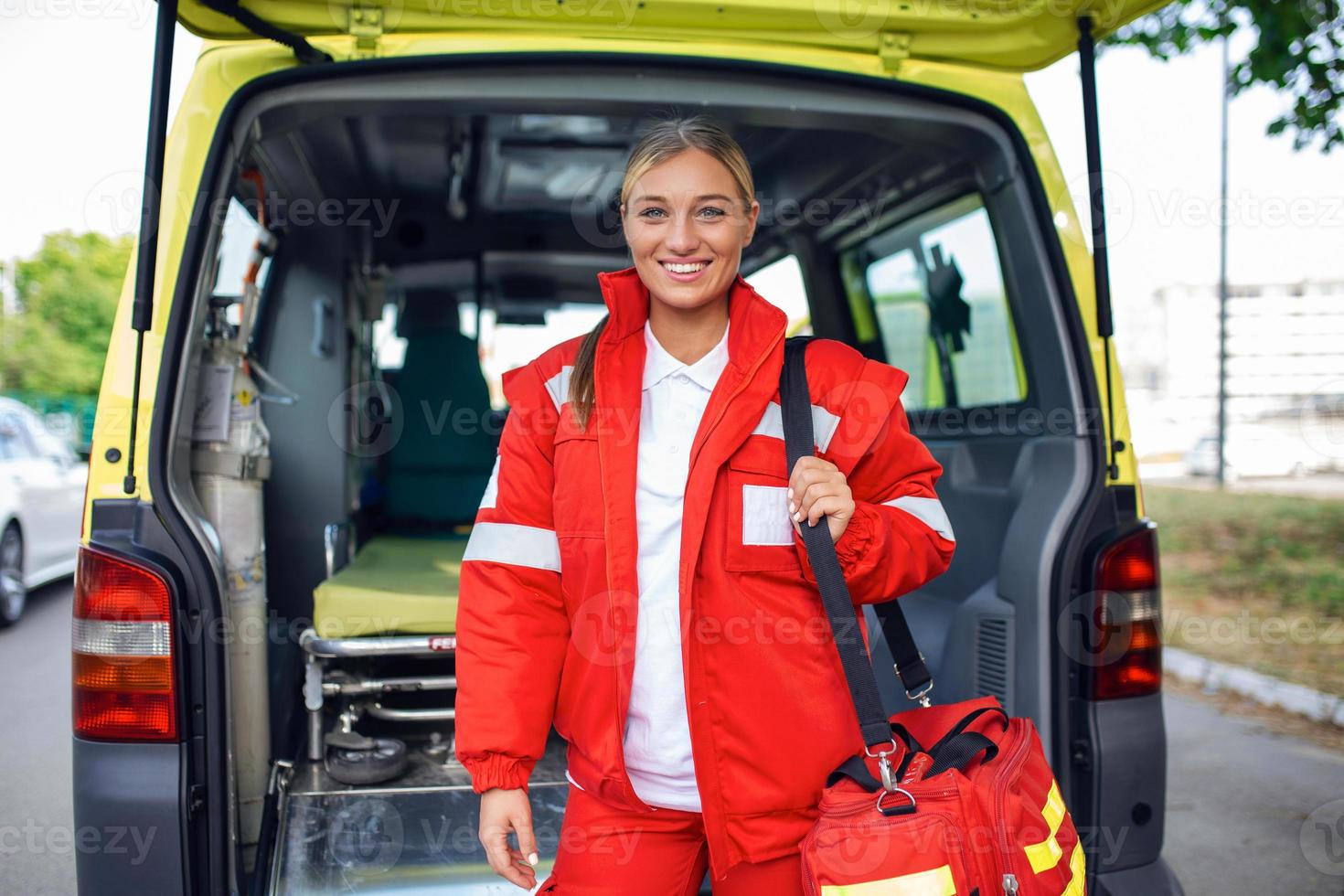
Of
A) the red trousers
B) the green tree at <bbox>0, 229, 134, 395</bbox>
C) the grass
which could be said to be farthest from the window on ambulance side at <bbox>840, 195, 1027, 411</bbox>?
the green tree at <bbox>0, 229, 134, 395</bbox>

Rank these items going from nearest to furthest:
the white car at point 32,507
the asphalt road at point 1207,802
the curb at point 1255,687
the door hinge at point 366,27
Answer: the door hinge at point 366,27
the asphalt road at point 1207,802
the curb at point 1255,687
the white car at point 32,507

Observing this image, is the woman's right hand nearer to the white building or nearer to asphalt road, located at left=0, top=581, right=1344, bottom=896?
asphalt road, located at left=0, top=581, right=1344, bottom=896

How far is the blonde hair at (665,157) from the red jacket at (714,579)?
0.04 m

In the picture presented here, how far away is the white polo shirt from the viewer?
1.61 metres

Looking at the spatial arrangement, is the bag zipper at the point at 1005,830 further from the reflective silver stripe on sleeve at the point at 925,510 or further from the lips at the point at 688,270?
the lips at the point at 688,270

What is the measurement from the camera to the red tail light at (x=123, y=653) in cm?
184

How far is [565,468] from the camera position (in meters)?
1.66

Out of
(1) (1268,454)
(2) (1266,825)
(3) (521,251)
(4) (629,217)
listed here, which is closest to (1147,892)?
(4) (629,217)

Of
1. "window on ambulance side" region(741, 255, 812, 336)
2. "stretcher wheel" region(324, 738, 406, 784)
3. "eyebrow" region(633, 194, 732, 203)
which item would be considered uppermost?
"window on ambulance side" region(741, 255, 812, 336)

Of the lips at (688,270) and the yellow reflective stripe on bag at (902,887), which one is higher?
the lips at (688,270)

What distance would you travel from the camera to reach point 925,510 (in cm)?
166

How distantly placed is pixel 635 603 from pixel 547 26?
4.11 ft

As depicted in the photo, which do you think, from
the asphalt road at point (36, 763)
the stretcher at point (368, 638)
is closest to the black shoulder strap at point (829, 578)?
the stretcher at point (368, 638)

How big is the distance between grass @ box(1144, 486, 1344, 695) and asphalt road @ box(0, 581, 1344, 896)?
115 centimetres
